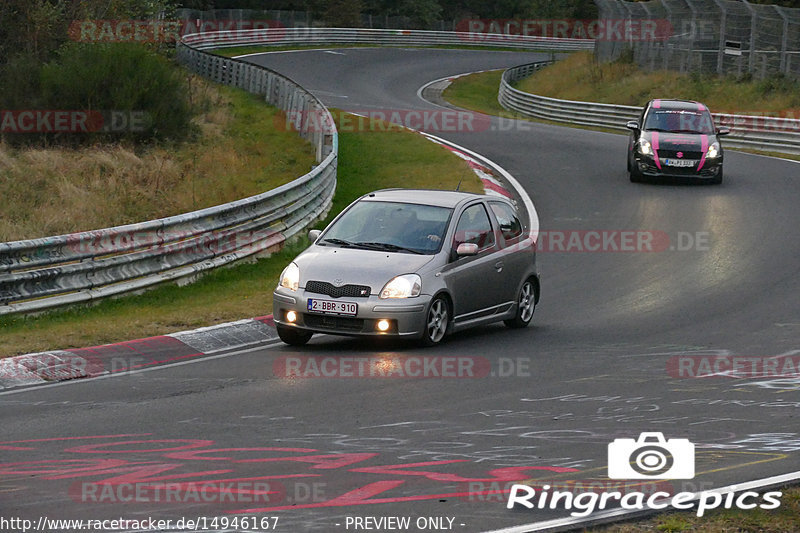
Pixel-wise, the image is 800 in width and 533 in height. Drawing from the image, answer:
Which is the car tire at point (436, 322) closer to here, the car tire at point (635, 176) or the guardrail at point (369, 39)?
the car tire at point (635, 176)

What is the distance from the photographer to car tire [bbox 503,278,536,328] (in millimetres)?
13703

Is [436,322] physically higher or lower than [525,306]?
higher

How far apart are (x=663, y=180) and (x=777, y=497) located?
69.7ft

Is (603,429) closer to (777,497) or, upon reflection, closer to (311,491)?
(777,497)

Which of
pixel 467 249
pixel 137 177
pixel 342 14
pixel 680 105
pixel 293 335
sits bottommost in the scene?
pixel 137 177

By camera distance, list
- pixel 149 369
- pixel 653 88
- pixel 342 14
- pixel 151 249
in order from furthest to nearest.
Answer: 1. pixel 342 14
2. pixel 653 88
3. pixel 151 249
4. pixel 149 369

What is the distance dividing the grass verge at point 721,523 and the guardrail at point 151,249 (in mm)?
8946

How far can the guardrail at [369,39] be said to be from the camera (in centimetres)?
6438

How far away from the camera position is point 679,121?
2703cm

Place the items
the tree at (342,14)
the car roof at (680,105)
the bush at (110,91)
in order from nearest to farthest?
1. the car roof at (680,105)
2. the bush at (110,91)
3. the tree at (342,14)

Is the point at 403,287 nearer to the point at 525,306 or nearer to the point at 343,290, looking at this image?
the point at 343,290

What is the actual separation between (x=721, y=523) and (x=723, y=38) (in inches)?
1508

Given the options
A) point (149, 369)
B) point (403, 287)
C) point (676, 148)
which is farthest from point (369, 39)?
point (149, 369)

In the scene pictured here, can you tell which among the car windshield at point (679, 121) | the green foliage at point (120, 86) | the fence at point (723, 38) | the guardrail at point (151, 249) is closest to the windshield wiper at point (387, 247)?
the guardrail at point (151, 249)
